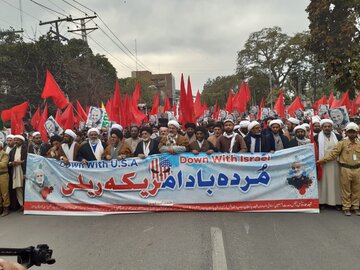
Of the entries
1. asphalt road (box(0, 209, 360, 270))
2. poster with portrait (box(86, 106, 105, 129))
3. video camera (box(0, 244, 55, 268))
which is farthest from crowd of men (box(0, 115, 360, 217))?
video camera (box(0, 244, 55, 268))

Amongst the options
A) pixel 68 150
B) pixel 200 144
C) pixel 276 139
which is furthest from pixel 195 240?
pixel 68 150

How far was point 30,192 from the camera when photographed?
7.22m

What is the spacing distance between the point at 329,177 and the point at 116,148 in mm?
3913

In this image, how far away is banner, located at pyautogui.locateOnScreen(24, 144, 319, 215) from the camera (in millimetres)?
6672

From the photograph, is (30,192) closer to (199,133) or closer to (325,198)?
(199,133)

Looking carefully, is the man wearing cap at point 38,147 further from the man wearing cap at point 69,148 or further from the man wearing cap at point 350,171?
the man wearing cap at point 350,171

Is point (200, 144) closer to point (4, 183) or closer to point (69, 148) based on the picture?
point (69, 148)

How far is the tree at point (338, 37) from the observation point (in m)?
20.3

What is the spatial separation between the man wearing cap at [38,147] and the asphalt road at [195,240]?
1722mm

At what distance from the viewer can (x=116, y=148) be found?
24.4ft

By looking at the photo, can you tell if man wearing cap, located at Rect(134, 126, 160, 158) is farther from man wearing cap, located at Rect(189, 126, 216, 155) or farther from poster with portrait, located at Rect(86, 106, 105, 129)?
poster with portrait, located at Rect(86, 106, 105, 129)

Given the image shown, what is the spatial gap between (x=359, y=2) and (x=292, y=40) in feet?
121

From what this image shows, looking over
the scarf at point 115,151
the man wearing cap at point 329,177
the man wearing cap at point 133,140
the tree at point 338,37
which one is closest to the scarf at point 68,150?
the scarf at point 115,151

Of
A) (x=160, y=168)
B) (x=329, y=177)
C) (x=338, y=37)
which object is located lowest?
(x=329, y=177)
